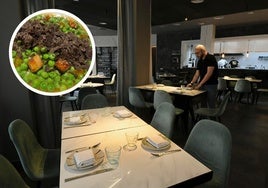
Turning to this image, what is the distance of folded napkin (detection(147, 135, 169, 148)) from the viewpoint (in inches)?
56.2

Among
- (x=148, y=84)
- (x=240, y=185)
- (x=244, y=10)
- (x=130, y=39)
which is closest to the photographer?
(x=240, y=185)

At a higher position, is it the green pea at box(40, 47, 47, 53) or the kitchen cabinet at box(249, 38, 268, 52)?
the kitchen cabinet at box(249, 38, 268, 52)

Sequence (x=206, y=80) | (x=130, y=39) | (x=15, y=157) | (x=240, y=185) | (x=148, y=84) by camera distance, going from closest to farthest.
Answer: (x=240, y=185) → (x=15, y=157) → (x=206, y=80) → (x=130, y=39) → (x=148, y=84)

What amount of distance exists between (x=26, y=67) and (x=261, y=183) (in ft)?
8.82

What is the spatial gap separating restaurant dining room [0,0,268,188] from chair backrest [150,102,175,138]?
11 millimetres

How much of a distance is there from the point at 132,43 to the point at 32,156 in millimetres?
2814

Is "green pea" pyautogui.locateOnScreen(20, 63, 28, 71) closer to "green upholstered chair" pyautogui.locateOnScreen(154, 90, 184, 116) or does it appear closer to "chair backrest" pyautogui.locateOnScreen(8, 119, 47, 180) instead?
"chair backrest" pyautogui.locateOnScreen(8, 119, 47, 180)

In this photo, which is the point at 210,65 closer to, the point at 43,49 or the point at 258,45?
the point at 43,49

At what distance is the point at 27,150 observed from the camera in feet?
5.53

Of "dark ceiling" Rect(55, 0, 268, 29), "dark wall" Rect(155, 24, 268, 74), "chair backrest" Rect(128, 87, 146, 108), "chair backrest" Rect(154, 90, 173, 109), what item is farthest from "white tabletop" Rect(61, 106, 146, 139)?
Result: "dark wall" Rect(155, 24, 268, 74)

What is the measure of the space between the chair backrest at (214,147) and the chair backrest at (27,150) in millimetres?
1334

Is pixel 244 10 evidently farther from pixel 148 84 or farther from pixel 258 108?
pixel 148 84

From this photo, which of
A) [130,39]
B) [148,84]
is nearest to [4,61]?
[130,39]

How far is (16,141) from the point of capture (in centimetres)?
154
